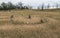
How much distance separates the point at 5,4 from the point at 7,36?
185ft

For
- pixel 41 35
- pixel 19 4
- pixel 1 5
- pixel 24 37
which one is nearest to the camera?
pixel 24 37

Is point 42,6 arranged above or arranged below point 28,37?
below

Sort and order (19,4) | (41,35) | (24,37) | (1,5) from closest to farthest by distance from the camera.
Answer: (24,37) → (41,35) → (1,5) → (19,4)

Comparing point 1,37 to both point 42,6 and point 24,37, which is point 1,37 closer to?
point 24,37

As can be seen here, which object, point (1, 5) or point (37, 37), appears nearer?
point (37, 37)

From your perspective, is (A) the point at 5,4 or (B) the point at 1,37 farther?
(A) the point at 5,4

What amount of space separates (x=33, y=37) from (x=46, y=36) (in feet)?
3.78

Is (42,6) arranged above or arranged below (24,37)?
below

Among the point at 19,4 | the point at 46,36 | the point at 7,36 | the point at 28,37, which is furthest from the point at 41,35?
the point at 19,4

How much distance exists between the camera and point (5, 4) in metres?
68.9

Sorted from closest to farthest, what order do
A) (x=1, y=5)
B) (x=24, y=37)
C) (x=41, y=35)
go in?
(x=24, y=37) → (x=41, y=35) → (x=1, y=5)

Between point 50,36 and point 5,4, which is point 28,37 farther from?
point 5,4

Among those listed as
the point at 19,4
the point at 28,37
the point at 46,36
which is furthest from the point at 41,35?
the point at 19,4

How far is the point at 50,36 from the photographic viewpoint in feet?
44.9
